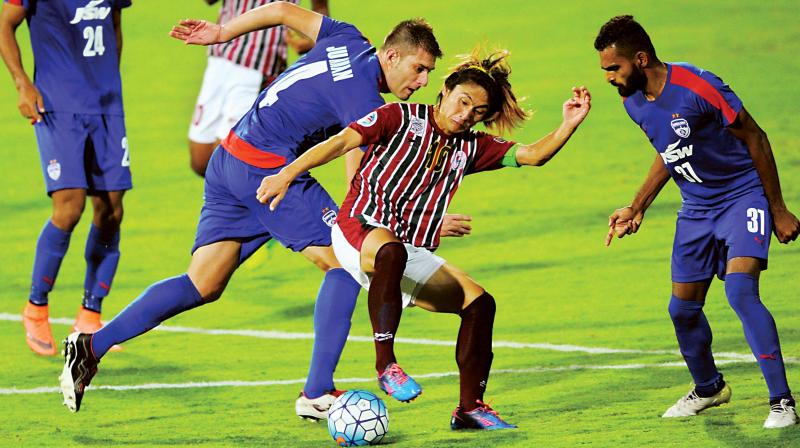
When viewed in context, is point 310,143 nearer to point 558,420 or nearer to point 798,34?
point 558,420

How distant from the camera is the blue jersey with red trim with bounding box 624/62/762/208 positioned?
635 cm

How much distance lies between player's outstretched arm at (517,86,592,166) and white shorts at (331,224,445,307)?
2.07 ft

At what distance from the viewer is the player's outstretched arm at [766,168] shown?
6.29 meters

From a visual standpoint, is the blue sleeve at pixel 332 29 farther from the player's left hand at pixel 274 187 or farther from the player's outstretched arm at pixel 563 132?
the player's left hand at pixel 274 187

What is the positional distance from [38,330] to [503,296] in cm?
318

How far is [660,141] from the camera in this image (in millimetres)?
6508

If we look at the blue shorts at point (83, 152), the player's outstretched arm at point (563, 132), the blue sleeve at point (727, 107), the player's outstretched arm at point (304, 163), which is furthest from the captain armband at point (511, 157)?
the blue shorts at point (83, 152)

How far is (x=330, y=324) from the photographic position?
6.70 m

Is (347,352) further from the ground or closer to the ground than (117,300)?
further from the ground

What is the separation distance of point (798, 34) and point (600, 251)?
782 cm

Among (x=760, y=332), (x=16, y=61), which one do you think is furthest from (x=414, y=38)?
(x=16, y=61)

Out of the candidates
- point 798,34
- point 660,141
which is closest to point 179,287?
point 660,141

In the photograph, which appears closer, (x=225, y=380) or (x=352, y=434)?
(x=352, y=434)

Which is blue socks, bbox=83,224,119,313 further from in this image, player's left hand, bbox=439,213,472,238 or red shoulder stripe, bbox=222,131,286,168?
player's left hand, bbox=439,213,472,238
